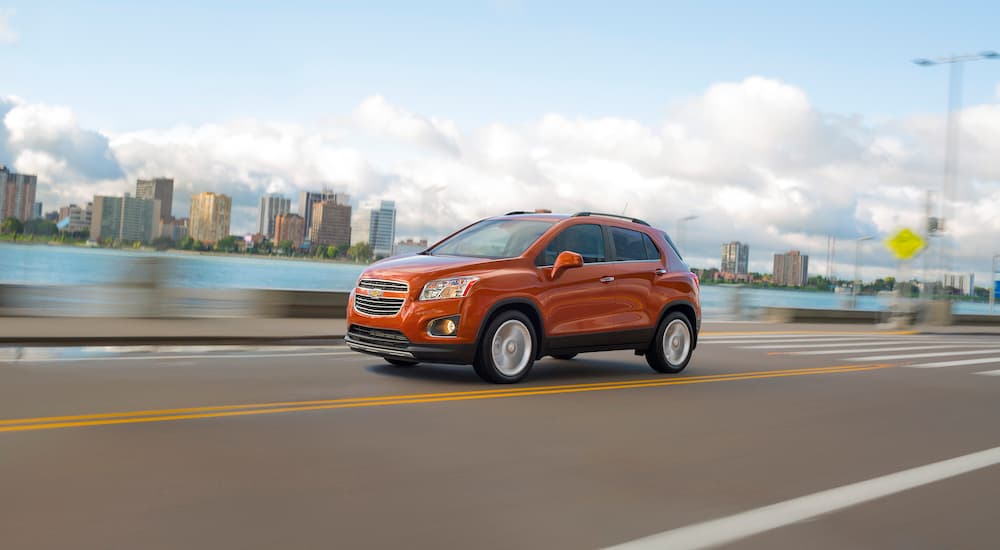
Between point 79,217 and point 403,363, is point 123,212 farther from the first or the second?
point 403,363

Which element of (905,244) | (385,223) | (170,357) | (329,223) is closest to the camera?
(170,357)

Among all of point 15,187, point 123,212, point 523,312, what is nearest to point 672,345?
point 523,312

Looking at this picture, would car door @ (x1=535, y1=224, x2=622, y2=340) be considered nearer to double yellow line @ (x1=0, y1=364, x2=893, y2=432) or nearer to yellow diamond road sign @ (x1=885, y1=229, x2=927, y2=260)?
double yellow line @ (x1=0, y1=364, x2=893, y2=432)

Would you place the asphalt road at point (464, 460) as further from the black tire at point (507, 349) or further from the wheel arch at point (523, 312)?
the wheel arch at point (523, 312)

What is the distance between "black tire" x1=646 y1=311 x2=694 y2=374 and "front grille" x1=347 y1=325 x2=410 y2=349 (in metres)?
3.52

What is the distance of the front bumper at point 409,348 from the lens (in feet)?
31.1

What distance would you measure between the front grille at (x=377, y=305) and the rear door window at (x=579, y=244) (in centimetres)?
162

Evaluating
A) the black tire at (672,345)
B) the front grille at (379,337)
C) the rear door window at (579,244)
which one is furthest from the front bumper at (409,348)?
the black tire at (672,345)

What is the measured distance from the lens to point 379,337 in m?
9.78

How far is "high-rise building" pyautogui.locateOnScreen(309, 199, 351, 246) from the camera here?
45.4 meters

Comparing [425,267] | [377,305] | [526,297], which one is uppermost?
[425,267]

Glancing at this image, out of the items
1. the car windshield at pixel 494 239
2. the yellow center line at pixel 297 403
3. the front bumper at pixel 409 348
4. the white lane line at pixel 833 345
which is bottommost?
the yellow center line at pixel 297 403

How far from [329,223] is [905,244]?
3415 cm

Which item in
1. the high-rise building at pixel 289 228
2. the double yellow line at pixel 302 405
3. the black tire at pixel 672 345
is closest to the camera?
the double yellow line at pixel 302 405
